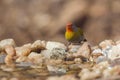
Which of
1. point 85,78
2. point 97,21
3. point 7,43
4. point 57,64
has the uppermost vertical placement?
point 97,21

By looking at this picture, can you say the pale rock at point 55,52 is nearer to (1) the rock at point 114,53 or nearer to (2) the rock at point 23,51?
(2) the rock at point 23,51

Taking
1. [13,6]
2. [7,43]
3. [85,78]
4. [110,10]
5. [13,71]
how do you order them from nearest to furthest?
[85,78]
[13,71]
[7,43]
[110,10]
[13,6]

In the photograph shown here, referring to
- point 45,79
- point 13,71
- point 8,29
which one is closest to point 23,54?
point 13,71

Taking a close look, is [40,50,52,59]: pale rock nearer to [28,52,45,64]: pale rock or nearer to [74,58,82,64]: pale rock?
[28,52,45,64]: pale rock

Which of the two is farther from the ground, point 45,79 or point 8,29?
point 8,29

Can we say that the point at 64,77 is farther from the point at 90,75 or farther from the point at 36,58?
the point at 36,58

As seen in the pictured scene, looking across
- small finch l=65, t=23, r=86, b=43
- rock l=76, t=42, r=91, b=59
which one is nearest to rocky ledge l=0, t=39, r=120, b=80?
rock l=76, t=42, r=91, b=59

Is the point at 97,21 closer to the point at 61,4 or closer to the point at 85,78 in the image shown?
the point at 61,4

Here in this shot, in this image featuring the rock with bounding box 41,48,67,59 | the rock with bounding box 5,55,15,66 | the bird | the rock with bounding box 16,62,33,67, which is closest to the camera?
the rock with bounding box 16,62,33,67
